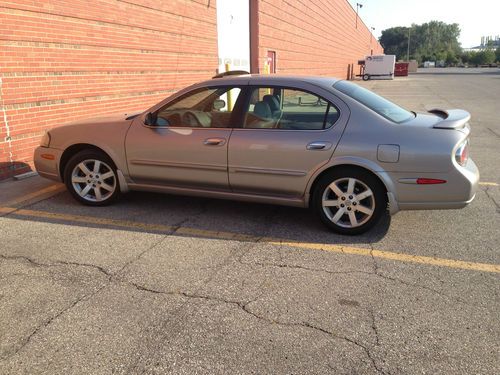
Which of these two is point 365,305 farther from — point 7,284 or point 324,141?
point 7,284

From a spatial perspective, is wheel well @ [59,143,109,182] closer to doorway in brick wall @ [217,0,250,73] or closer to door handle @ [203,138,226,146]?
door handle @ [203,138,226,146]

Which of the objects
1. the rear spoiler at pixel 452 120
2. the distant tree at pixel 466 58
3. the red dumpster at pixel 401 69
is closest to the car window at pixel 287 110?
the rear spoiler at pixel 452 120

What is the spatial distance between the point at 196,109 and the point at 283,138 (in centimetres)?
110

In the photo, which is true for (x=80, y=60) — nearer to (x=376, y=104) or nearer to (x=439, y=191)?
(x=376, y=104)

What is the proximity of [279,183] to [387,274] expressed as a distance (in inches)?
53.7

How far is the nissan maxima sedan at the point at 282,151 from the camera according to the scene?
3.87m

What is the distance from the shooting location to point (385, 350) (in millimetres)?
2527

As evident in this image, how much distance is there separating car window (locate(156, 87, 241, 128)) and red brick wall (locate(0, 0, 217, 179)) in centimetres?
294

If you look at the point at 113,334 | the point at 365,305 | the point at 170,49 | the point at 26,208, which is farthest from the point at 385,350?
the point at 170,49

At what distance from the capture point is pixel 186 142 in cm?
453

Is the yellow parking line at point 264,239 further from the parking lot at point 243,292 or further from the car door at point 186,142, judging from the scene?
the car door at point 186,142

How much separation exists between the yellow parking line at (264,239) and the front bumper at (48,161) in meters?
0.52

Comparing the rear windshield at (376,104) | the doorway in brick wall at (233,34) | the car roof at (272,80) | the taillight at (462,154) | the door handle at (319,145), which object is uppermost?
the doorway in brick wall at (233,34)

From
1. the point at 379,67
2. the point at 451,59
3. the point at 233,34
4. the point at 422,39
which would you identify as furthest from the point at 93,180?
the point at 422,39
